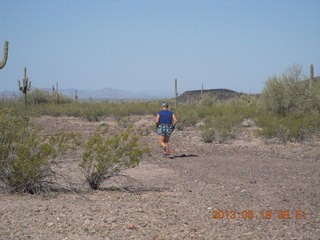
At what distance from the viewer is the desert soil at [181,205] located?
19.7 ft

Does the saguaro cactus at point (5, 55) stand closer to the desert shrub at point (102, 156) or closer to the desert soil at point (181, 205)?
the desert soil at point (181, 205)

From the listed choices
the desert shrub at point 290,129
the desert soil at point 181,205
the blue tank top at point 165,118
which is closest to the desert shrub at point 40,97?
the desert shrub at point 290,129

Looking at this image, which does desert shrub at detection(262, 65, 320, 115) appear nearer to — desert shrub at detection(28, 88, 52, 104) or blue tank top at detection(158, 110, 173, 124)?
blue tank top at detection(158, 110, 173, 124)

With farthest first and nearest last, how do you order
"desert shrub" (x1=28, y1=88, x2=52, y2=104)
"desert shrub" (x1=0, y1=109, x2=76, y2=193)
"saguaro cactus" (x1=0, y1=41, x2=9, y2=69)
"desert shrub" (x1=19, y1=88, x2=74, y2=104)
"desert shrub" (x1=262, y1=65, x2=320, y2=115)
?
1. "desert shrub" (x1=28, y1=88, x2=52, y2=104)
2. "desert shrub" (x1=19, y1=88, x2=74, y2=104)
3. "desert shrub" (x1=262, y1=65, x2=320, y2=115)
4. "saguaro cactus" (x1=0, y1=41, x2=9, y2=69)
5. "desert shrub" (x1=0, y1=109, x2=76, y2=193)

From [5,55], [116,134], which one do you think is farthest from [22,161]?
[5,55]

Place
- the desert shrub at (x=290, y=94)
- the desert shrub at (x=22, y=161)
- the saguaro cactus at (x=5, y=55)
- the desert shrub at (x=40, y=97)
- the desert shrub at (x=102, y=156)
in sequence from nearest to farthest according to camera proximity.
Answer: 1. the desert shrub at (x=22, y=161)
2. the desert shrub at (x=102, y=156)
3. the saguaro cactus at (x=5, y=55)
4. the desert shrub at (x=290, y=94)
5. the desert shrub at (x=40, y=97)

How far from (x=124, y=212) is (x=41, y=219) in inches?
48.4

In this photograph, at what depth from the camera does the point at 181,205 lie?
7.48 meters

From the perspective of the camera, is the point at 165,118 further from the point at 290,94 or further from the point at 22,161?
the point at 290,94

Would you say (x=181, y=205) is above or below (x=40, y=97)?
below

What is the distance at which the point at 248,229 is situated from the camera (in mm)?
6254

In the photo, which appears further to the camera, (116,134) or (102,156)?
(116,134)

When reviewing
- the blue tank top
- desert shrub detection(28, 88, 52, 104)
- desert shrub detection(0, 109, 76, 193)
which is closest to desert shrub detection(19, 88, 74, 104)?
desert shrub detection(28, 88, 52, 104)

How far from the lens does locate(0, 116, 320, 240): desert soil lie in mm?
5996
